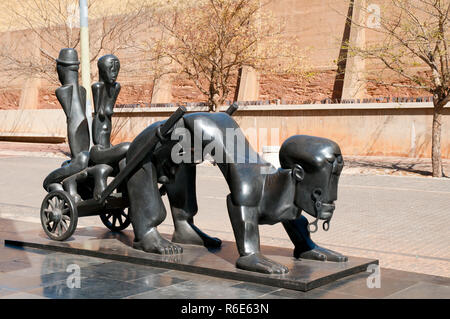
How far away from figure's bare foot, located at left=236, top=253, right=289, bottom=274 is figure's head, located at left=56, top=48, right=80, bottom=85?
340 centimetres

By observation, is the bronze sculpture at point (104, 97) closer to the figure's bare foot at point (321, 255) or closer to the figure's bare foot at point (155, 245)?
the figure's bare foot at point (155, 245)

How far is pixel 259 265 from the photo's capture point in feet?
17.1

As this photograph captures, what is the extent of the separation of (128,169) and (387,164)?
14.8m

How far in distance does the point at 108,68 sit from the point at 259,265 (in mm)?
3123

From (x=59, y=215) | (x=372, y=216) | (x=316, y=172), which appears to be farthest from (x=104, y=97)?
(x=372, y=216)

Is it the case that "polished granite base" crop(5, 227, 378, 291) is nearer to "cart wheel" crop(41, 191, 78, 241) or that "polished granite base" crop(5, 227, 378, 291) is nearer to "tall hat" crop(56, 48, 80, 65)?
"cart wheel" crop(41, 191, 78, 241)

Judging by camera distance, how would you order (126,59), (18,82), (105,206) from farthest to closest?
(18,82)
(126,59)
(105,206)

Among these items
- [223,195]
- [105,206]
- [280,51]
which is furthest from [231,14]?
[105,206]

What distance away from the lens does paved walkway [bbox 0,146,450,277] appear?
7426 mm

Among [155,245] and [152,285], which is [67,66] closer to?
[155,245]

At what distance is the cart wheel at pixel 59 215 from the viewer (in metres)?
6.54

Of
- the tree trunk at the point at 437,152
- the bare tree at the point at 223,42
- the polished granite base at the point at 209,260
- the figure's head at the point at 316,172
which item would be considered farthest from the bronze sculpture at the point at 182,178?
the bare tree at the point at 223,42
